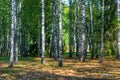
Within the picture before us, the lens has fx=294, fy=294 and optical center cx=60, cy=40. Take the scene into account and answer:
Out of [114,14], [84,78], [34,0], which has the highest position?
[34,0]

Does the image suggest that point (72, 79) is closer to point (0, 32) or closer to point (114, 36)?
point (114, 36)

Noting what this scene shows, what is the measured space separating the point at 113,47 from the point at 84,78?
1296 inches

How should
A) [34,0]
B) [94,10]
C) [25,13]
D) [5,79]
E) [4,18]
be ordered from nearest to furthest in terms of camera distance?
[5,79], [34,0], [25,13], [94,10], [4,18]

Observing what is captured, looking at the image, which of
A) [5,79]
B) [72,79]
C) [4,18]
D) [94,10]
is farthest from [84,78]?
[4,18]

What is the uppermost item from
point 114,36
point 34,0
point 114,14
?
point 34,0

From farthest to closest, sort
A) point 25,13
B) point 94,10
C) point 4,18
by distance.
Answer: point 4,18 < point 94,10 < point 25,13

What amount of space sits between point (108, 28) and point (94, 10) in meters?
10.9

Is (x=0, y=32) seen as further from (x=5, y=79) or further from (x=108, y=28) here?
(x=5, y=79)

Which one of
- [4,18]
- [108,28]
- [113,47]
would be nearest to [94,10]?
[113,47]

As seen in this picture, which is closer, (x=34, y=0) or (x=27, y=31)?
(x=34, y=0)

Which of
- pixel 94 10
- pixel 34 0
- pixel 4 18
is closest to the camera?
pixel 34 0

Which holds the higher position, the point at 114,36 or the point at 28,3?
the point at 28,3

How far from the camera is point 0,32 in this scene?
5778 centimetres

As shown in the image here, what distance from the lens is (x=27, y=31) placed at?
5153cm
